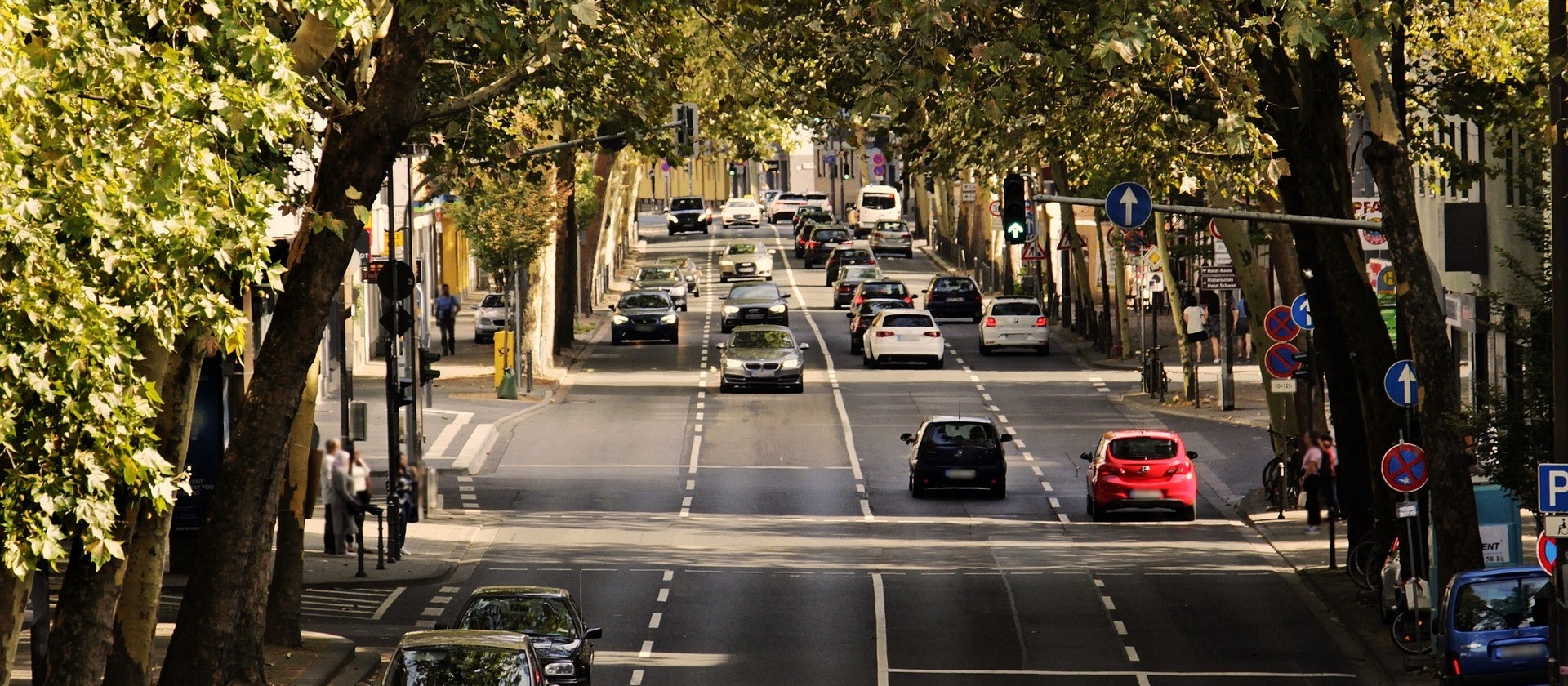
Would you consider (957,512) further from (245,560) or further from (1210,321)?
(1210,321)

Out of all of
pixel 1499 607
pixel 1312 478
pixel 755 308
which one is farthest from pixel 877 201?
pixel 1499 607

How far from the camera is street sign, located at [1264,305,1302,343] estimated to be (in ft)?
105

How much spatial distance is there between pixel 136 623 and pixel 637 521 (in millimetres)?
14622

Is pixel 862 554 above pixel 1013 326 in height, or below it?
below

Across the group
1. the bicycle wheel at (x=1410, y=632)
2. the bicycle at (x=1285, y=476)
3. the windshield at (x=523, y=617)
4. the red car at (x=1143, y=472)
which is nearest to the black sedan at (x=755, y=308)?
the bicycle at (x=1285, y=476)

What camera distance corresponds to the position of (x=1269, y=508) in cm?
3359

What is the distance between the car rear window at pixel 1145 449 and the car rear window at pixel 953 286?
3509 centimetres

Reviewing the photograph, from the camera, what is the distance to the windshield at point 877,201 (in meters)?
108

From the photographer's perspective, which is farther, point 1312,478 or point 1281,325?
point 1281,325

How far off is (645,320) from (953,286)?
11141 mm

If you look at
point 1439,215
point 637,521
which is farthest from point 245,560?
point 1439,215

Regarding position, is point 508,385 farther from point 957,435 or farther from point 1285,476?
point 1285,476

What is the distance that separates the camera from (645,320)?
61094mm

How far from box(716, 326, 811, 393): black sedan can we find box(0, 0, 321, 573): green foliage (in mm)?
34692
